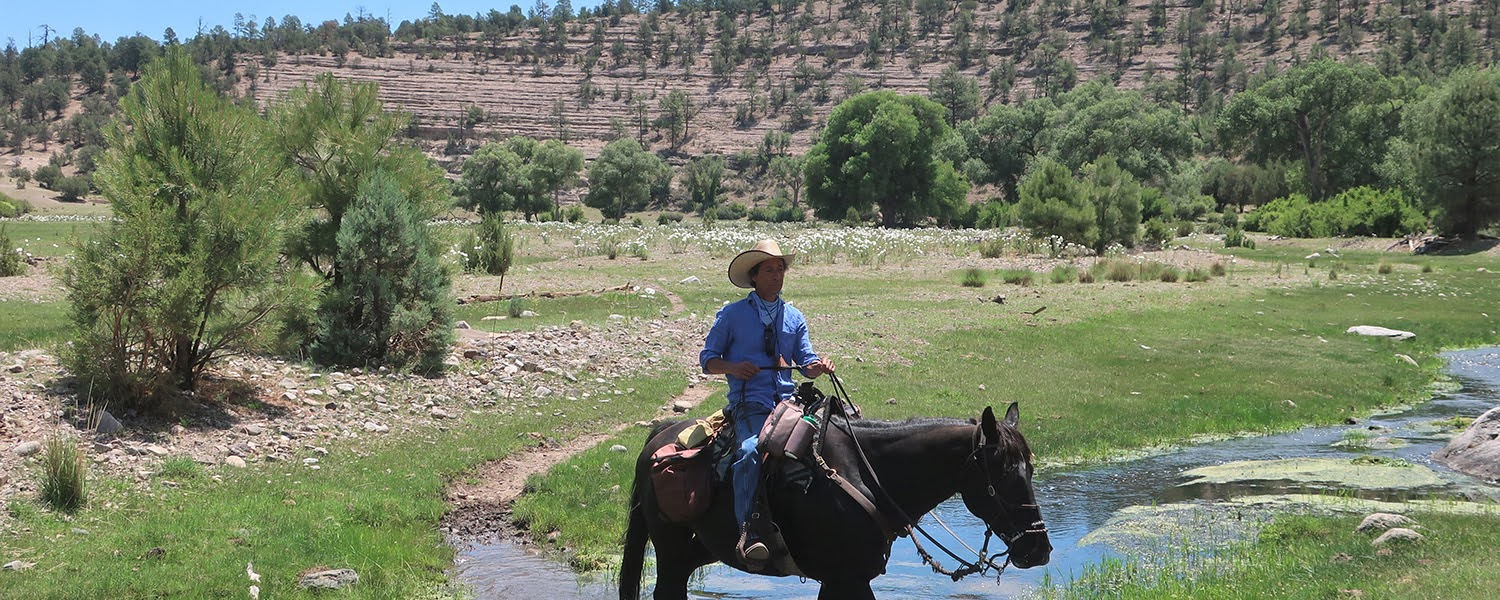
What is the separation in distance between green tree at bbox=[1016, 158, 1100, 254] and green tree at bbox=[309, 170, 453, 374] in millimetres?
34412

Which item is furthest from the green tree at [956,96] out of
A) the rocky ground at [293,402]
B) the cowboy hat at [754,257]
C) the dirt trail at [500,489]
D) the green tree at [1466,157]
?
the cowboy hat at [754,257]

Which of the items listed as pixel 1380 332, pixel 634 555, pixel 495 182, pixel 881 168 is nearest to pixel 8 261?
pixel 634 555

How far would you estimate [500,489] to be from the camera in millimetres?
13531

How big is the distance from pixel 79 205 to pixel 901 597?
97395mm

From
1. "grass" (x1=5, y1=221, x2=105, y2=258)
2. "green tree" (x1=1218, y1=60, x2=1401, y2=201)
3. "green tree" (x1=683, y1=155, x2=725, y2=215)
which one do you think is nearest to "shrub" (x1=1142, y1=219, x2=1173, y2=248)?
"green tree" (x1=1218, y1=60, x2=1401, y2=201)

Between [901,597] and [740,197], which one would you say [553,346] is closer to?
[901,597]

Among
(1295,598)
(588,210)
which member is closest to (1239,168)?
(588,210)

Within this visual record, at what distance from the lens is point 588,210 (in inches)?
5463

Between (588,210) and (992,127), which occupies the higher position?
(992,127)

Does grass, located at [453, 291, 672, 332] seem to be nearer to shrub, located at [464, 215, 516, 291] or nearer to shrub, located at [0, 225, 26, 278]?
shrub, located at [464, 215, 516, 291]

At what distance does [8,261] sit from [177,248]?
2181 cm

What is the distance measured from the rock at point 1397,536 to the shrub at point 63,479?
12.1 meters

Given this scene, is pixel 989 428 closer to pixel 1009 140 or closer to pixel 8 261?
pixel 8 261

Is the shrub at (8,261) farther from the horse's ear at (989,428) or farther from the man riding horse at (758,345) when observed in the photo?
the horse's ear at (989,428)
